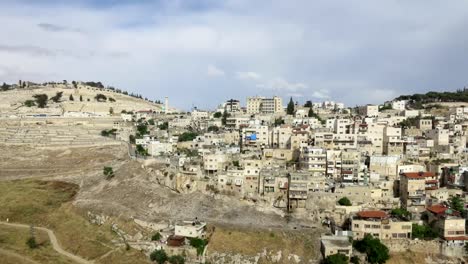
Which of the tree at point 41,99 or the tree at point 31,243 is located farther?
the tree at point 41,99

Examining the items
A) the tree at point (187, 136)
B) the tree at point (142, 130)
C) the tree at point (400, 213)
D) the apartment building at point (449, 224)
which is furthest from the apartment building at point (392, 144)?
the tree at point (142, 130)

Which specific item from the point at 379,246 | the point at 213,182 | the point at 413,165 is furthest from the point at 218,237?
the point at 413,165

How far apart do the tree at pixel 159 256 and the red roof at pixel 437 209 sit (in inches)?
840

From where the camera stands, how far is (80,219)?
144ft

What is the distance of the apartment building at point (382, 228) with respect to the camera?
119ft

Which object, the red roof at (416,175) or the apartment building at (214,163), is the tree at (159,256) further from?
the red roof at (416,175)

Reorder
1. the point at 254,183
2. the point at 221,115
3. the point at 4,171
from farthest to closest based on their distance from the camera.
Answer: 1. the point at 221,115
2. the point at 4,171
3. the point at 254,183

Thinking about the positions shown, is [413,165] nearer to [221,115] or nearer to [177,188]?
[177,188]

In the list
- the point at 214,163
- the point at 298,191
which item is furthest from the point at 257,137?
the point at 298,191

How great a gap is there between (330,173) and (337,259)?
1336 cm

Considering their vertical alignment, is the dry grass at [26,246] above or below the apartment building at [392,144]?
below

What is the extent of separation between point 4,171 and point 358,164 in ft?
147

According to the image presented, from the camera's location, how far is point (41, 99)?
108375mm

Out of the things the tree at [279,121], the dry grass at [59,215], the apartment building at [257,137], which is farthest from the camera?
the tree at [279,121]
